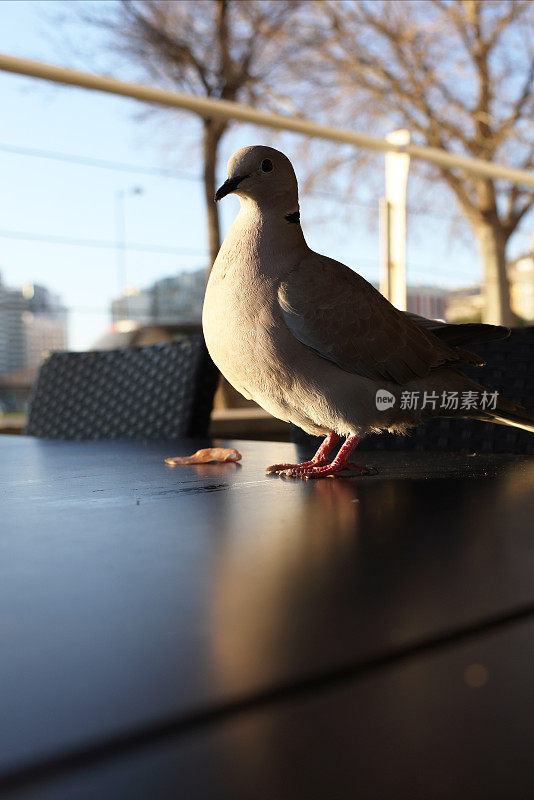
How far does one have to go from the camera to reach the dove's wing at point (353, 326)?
0.68 meters

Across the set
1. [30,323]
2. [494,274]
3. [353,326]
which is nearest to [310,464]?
[353,326]

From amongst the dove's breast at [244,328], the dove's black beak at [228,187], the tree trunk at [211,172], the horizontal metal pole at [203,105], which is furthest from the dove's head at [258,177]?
the tree trunk at [211,172]

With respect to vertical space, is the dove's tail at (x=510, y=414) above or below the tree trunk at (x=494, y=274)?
below

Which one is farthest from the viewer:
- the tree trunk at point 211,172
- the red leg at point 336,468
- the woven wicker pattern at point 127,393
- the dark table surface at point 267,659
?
the tree trunk at point 211,172

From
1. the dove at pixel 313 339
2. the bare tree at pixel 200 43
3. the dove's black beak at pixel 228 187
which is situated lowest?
the dove at pixel 313 339

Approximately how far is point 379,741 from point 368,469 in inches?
18.5

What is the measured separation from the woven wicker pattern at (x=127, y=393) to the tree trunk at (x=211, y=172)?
389 centimetres

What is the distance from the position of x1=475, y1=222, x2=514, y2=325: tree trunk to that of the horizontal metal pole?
2.88 m

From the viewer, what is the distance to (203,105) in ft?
9.11

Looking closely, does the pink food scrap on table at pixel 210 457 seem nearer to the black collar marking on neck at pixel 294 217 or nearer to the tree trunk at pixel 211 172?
the black collar marking on neck at pixel 294 217

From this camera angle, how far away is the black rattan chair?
1.14 meters

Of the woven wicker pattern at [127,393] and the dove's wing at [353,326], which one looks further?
the woven wicker pattern at [127,393]

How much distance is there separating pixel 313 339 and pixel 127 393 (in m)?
0.86

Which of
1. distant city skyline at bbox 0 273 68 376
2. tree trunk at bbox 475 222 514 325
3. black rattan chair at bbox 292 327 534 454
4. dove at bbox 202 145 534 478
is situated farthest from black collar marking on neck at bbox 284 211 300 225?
tree trunk at bbox 475 222 514 325
